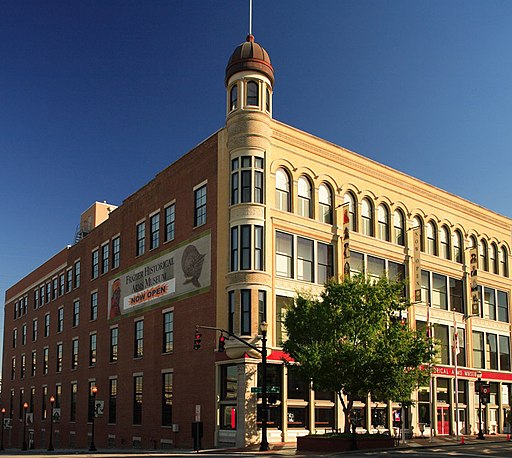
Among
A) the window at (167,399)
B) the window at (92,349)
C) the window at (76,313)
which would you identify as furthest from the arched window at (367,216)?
the window at (76,313)

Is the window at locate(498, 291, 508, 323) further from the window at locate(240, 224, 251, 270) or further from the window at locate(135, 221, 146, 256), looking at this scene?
the window at locate(135, 221, 146, 256)

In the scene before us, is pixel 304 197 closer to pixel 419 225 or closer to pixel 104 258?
pixel 419 225

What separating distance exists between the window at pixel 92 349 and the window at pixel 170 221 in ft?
56.7

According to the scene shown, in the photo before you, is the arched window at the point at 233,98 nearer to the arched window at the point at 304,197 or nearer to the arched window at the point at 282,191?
the arched window at the point at 282,191

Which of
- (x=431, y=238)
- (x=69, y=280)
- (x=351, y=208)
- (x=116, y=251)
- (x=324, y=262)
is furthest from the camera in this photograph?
(x=69, y=280)

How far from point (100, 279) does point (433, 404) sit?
31878 mm

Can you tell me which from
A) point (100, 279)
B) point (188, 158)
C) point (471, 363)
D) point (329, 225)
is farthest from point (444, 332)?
point (100, 279)

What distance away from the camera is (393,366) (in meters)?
38.0

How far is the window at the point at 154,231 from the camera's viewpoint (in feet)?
180

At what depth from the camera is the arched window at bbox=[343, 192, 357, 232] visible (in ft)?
169

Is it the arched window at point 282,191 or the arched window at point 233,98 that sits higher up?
the arched window at point 233,98

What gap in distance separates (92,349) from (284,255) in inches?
1084

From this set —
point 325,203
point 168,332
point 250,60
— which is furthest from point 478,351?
point 250,60

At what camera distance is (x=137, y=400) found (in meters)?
54.5
